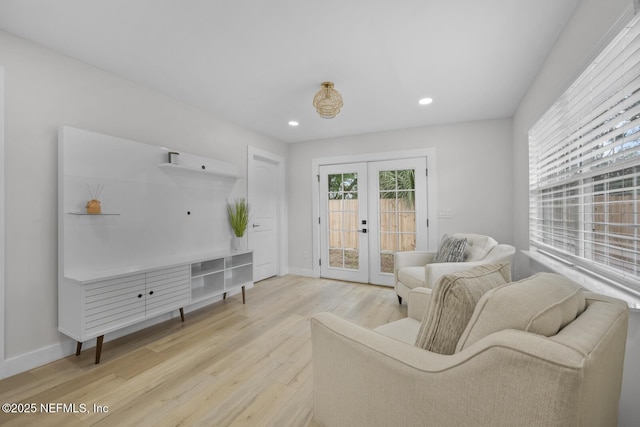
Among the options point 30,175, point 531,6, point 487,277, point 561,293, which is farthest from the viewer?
point 30,175

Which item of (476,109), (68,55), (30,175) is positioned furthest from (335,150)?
(30,175)

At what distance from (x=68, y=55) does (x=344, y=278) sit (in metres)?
4.12

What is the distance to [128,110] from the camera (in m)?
2.69

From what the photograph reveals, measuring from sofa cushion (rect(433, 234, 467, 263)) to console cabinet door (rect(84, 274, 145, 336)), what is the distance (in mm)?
3007

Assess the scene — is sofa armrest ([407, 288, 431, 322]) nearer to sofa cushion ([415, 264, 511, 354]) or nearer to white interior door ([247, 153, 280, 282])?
sofa cushion ([415, 264, 511, 354])

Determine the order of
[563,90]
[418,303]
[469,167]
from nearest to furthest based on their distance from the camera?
[418,303]
[563,90]
[469,167]

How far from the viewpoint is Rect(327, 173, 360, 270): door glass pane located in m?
4.54

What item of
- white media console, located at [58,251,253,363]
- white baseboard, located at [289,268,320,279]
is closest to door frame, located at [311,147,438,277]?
white baseboard, located at [289,268,320,279]

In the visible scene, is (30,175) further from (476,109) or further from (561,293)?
(476,109)

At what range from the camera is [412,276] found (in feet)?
9.79

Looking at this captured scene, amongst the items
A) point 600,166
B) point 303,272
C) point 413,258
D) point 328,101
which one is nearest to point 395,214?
point 413,258

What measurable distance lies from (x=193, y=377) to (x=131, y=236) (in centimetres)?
147

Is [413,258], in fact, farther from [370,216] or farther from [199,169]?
[199,169]

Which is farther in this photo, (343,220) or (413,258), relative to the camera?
(343,220)
